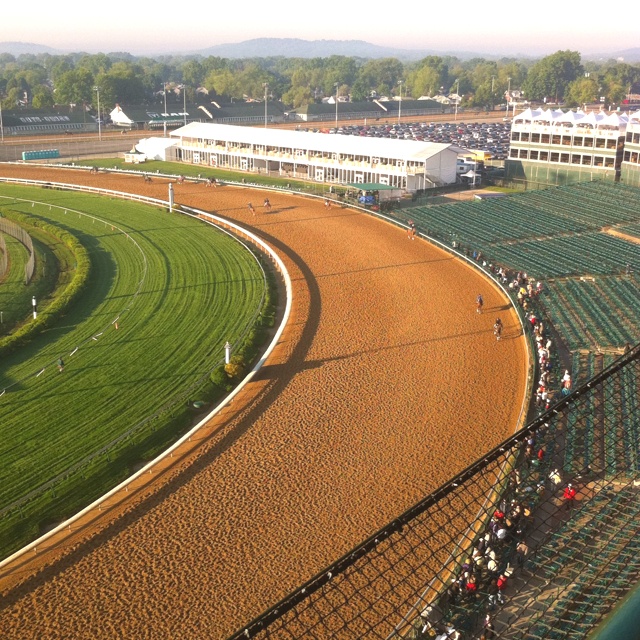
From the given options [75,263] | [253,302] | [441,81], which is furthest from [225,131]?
[441,81]

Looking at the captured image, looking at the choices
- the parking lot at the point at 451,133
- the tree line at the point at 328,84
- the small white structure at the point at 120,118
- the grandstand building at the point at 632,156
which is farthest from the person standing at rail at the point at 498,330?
the tree line at the point at 328,84

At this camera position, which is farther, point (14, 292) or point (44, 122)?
point (44, 122)

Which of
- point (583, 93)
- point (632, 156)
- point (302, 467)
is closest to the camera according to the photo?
point (302, 467)

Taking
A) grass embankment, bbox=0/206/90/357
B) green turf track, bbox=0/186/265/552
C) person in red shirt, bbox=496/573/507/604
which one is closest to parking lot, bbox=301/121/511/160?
green turf track, bbox=0/186/265/552

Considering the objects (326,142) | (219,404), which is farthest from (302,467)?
(326,142)

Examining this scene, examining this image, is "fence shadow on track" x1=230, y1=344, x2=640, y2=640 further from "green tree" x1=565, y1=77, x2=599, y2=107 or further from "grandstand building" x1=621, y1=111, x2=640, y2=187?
"green tree" x1=565, y1=77, x2=599, y2=107

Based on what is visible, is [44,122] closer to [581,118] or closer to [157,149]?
[157,149]

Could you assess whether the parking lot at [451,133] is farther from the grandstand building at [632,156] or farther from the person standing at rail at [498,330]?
the person standing at rail at [498,330]
